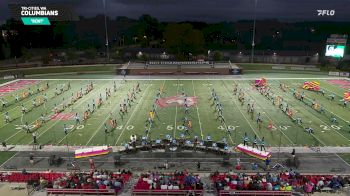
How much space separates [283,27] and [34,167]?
160 meters

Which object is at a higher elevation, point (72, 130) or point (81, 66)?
point (81, 66)

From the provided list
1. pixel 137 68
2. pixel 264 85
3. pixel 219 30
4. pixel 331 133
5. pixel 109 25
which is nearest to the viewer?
pixel 331 133

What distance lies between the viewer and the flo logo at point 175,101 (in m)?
37.5

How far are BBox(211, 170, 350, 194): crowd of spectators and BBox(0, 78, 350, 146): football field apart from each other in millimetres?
7125

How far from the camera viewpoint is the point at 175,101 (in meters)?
38.9

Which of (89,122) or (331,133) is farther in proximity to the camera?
(89,122)

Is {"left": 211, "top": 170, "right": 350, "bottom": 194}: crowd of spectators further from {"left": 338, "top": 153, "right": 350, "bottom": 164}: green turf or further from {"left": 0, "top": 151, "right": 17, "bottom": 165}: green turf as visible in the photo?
{"left": 0, "top": 151, "right": 17, "bottom": 165}: green turf

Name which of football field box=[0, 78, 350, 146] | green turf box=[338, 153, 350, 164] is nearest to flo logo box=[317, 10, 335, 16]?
football field box=[0, 78, 350, 146]

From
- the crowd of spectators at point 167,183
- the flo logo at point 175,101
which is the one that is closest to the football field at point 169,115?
the flo logo at point 175,101

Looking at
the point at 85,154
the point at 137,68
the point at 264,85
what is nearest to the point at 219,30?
the point at 137,68

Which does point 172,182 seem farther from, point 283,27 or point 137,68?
point 283,27

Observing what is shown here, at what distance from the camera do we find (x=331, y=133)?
2781 centimetres

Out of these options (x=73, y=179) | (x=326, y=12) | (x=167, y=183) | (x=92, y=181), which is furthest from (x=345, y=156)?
(x=326, y=12)

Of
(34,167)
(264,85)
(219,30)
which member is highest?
(219,30)
